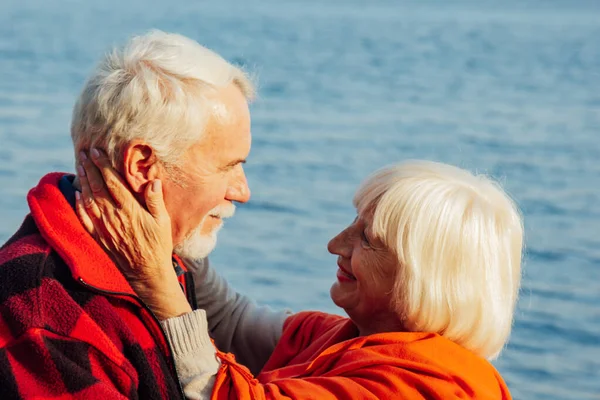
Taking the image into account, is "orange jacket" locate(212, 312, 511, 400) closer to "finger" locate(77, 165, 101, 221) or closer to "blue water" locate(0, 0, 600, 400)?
"finger" locate(77, 165, 101, 221)

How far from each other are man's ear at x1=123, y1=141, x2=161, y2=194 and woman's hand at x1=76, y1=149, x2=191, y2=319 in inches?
0.7

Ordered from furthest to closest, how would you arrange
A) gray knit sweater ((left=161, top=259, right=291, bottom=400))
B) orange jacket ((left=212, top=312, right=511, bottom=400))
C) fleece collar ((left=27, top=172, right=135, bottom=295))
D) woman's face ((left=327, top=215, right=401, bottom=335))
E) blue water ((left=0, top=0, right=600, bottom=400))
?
blue water ((left=0, top=0, right=600, bottom=400)) → gray knit sweater ((left=161, top=259, right=291, bottom=400)) → woman's face ((left=327, top=215, right=401, bottom=335)) → orange jacket ((left=212, top=312, right=511, bottom=400)) → fleece collar ((left=27, top=172, right=135, bottom=295))

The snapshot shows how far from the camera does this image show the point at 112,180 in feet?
8.02

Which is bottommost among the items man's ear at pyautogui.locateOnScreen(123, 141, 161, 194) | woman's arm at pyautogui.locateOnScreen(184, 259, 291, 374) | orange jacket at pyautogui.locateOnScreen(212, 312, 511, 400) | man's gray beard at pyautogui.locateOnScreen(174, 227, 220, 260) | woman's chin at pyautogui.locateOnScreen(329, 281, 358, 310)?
woman's arm at pyautogui.locateOnScreen(184, 259, 291, 374)

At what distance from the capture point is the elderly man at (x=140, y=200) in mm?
2197

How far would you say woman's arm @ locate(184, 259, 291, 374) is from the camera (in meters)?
3.10

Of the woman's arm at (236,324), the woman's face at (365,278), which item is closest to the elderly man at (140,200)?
the woman's face at (365,278)

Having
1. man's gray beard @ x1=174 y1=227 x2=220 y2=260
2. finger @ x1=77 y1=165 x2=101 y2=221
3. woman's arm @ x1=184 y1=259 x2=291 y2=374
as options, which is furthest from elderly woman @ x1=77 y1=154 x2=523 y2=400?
woman's arm @ x1=184 y1=259 x2=291 y2=374

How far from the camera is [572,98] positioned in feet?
51.5

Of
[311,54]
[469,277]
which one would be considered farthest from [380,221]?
[311,54]

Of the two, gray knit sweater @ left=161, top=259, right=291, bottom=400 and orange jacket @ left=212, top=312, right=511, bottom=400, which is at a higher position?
orange jacket @ left=212, top=312, right=511, bottom=400

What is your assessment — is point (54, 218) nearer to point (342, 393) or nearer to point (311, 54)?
point (342, 393)

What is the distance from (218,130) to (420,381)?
0.79 metres

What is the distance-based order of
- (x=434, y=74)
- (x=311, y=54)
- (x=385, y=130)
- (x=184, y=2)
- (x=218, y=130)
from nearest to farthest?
(x=218, y=130), (x=385, y=130), (x=434, y=74), (x=311, y=54), (x=184, y=2)
